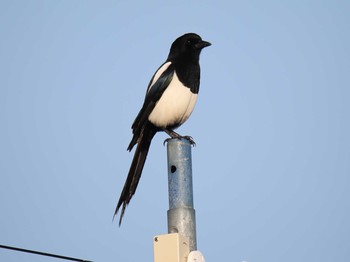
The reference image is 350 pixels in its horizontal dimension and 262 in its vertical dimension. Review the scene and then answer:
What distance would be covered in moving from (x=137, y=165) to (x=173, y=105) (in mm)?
722

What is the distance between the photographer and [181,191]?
311cm

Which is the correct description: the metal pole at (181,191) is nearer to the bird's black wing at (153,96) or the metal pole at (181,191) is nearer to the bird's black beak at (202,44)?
the bird's black wing at (153,96)

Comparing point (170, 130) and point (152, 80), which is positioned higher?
point (152, 80)

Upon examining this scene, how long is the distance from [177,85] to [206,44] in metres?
0.60

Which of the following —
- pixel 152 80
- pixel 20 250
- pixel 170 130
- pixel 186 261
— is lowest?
pixel 20 250

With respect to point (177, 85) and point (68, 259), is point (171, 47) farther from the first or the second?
point (68, 259)

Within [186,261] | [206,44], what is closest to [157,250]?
[186,261]

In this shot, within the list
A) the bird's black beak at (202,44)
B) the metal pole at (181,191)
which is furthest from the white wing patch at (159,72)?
the metal pole at (181,191)

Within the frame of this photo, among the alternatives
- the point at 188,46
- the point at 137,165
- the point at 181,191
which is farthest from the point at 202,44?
the point at 181,191

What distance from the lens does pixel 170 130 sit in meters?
5.57

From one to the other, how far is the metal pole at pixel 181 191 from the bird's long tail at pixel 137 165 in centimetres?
103

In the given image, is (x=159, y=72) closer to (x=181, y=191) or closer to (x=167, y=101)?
(x=167, y=101)

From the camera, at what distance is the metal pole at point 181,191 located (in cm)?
299

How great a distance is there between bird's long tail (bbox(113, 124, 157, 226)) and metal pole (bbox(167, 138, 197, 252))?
40.4 inches
